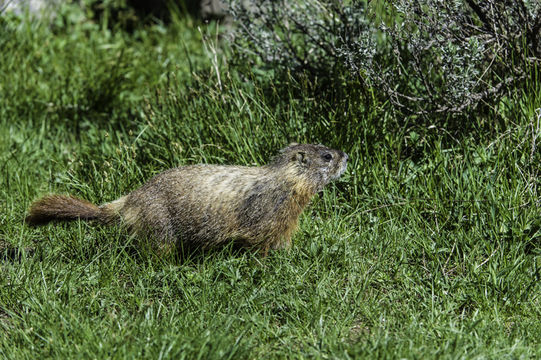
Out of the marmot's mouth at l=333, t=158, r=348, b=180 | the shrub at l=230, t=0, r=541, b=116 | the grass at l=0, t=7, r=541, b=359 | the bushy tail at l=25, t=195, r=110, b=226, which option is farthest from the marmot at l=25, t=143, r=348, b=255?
the shrub at l=230, t=0, r=541, b=116

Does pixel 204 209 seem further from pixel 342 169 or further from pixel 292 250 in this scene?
pixel 342 169

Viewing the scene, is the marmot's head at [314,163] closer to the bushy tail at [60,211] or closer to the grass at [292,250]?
the grass at [292,250]

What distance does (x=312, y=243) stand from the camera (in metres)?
3.99

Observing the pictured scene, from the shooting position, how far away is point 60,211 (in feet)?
13.3

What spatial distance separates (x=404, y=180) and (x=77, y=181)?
2175 mm

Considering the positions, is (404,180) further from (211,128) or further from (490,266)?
(211,128)

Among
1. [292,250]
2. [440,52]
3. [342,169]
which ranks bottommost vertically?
[292,250]

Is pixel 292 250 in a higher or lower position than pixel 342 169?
lower

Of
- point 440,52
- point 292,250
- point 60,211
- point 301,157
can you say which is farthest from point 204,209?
point 440,52

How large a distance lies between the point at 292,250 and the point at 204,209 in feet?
1.80

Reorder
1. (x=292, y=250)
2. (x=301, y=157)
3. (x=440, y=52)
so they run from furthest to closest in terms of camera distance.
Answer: (x=440, y=52) → (x=301, y=157) → (x=292, y=250)

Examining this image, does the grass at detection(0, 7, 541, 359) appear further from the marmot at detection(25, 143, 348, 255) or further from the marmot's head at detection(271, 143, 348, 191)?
the marmot's head at detection(271, 143, 348, 191)

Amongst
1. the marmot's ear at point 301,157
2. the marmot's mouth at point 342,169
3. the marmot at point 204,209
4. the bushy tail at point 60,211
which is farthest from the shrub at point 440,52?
Answer: the bushy tail at point 60,211

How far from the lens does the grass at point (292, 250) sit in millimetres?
3170
